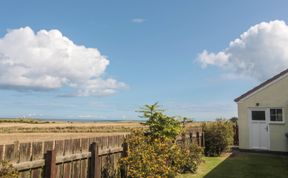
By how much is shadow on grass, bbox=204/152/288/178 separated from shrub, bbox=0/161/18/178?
7.42 metres

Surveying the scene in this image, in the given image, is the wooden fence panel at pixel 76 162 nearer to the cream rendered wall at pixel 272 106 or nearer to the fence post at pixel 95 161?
the fence post at pixel 95 161

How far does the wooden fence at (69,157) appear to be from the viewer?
16.0ft

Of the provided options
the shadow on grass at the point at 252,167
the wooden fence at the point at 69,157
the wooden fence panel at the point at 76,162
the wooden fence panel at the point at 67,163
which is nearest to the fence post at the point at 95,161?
the wooden fence at the point at 69,157

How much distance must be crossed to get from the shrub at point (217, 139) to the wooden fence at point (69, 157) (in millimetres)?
9183

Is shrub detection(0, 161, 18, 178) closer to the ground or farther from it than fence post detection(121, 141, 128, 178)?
farther from it

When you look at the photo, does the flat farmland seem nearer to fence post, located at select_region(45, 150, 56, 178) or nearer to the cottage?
the cottage

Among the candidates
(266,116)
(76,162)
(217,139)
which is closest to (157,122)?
(76,162)

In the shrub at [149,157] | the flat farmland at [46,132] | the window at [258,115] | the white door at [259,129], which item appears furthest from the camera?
the flat farmland at [46,132]

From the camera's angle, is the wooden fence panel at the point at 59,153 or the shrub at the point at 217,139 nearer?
the wooden fence panel at the point at 59,153

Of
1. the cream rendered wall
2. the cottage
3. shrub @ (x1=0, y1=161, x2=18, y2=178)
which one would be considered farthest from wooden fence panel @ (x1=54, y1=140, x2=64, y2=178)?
the cream rendered wall

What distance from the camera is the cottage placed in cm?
1610

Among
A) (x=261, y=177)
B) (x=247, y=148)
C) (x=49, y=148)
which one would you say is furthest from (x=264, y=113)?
(x=49, y=148)

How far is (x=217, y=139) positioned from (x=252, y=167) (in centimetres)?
407

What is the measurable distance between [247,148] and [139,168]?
39.6 feet
